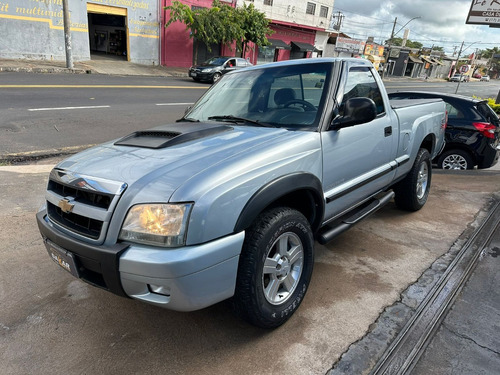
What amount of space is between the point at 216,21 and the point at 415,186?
2467 centimetres

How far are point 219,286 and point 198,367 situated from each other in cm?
54

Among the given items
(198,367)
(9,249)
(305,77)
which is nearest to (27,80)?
(9,249)

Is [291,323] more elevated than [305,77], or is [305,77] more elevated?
[305,77]

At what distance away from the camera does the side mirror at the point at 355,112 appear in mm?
2742

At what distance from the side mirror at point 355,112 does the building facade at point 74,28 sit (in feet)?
75.7

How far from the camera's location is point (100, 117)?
9570 mm

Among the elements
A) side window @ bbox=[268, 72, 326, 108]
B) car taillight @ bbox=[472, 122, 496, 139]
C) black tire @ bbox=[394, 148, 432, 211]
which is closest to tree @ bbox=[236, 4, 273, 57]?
car taillight @ bbox=[472, 122, 496, 139]

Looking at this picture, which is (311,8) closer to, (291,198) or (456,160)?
(456,160)

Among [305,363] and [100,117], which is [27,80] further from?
[305,363]

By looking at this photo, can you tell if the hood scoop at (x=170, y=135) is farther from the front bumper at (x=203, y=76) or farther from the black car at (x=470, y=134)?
the front bumper at (x=203, y=76)

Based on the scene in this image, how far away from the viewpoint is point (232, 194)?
2.01 metres

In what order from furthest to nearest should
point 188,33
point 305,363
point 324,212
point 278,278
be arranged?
point 188,33, point 324,212, point 278,278, point 305,363

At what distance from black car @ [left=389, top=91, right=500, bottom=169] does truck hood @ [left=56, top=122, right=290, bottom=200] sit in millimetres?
5826

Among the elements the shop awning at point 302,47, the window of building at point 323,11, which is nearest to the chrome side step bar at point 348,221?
the shop awning at point 302,47
